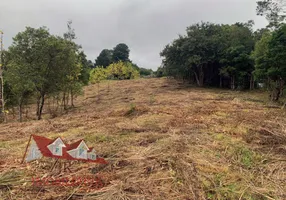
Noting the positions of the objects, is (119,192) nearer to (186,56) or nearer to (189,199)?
(189,199)

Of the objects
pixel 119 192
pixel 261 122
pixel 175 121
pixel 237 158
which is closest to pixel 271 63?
pixel 261 122

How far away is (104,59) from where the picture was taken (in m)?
39.0

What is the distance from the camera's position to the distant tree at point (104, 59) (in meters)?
38.9

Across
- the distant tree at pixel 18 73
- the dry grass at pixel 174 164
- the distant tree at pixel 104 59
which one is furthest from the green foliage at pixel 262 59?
the distant tree at pixel 104 59

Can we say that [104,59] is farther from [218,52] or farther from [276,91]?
[276,91]

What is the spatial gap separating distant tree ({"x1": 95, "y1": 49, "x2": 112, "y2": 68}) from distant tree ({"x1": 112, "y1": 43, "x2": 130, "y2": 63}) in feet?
3.16

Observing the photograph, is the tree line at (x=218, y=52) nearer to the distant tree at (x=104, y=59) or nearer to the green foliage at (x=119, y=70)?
the green foliage at (x=119, y=70)

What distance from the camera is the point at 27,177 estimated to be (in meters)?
2.65

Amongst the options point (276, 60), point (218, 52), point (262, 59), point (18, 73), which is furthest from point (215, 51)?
point (18, 73)

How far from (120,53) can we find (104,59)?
3.19 m

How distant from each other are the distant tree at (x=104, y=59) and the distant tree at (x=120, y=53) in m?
0.96

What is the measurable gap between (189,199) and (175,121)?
11.6ft

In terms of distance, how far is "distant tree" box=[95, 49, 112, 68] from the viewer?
38938mm

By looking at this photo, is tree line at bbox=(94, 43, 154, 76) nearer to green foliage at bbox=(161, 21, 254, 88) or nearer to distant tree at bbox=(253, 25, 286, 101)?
green foliage at bbox=(161, 21, 254, 88)
